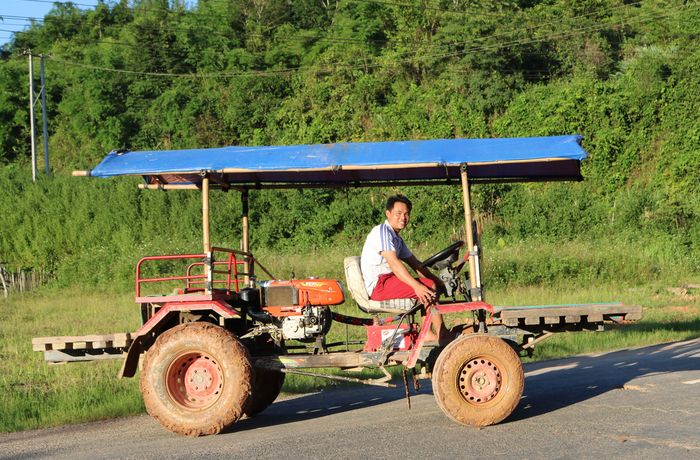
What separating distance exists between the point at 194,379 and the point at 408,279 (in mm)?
2086

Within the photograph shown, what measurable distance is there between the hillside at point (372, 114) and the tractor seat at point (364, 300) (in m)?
13.4

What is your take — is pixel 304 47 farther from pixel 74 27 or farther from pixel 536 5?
pixel 74 27

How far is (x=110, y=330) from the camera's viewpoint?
1642 centimetres

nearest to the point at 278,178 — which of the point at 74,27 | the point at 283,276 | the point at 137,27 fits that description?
the point at 283,276

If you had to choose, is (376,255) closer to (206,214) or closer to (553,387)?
(206,214)

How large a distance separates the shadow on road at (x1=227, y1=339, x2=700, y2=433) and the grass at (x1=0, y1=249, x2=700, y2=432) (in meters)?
0.83

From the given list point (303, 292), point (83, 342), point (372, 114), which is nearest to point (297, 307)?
point (303, 292)

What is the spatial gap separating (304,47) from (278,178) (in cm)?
3346

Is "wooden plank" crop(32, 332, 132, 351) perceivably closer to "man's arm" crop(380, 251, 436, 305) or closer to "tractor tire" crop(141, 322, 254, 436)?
"tractor tire" crop(141, 322, 254, 436)

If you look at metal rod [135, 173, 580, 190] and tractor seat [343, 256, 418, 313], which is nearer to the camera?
tractor seat [343, 256, 418, 313]

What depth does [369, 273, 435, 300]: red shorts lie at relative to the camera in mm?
8812

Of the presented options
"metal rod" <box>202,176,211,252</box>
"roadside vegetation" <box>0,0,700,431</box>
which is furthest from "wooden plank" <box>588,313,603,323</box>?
"roadside vegetation" <box>0,0,700,431</box>

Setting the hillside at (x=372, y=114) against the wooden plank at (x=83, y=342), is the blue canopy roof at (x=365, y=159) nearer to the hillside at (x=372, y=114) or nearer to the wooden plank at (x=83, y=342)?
the wooden plank at (x=83, y=342)

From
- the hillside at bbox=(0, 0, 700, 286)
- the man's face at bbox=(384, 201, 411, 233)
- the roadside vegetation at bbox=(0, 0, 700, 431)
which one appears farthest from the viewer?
the hillside at bbox=(0, 0, 700, 286)
